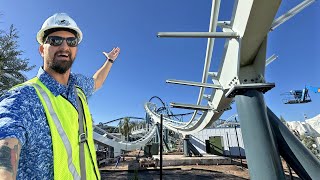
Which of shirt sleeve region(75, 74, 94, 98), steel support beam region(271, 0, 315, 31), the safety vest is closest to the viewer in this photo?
the safety vest

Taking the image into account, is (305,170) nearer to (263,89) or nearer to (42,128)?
(263,89)

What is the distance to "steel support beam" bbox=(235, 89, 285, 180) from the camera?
3139 millimetres

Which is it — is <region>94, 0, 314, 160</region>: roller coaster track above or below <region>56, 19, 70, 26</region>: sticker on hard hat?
above

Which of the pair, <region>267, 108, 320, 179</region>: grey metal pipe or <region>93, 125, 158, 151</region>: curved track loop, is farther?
<region>93, 125, 158, 151</region>: curved track loop

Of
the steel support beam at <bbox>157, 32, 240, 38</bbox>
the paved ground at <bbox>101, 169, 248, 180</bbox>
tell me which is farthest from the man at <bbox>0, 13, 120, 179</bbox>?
the paved ground at <bbox>101, 169, 248, 180</bbox>

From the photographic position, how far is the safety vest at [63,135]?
119 centimetres

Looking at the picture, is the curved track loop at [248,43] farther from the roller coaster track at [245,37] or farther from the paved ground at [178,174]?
the paved ground at [178,174]

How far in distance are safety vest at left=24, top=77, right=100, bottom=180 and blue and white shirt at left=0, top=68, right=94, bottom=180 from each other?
29 mm

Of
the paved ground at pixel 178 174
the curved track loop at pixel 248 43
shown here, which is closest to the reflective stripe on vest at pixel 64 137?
the curved track loop at pixel 248 43

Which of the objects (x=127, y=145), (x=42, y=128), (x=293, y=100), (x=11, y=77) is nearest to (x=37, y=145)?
(x=42, y=128)

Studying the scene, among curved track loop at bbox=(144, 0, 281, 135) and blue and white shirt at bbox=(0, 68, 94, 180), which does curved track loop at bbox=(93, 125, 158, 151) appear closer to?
curved track loop at bbox=(144, 0, 281, 135)

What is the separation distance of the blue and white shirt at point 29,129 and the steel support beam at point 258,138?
2.95 m

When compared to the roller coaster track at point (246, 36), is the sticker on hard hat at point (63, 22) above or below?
below

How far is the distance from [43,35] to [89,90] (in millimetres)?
821
